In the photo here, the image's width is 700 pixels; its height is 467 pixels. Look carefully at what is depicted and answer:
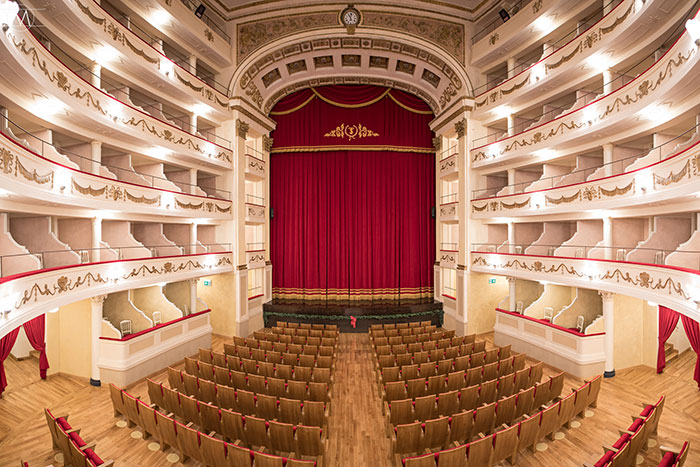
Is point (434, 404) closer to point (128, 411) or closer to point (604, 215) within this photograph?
point (128, 411)

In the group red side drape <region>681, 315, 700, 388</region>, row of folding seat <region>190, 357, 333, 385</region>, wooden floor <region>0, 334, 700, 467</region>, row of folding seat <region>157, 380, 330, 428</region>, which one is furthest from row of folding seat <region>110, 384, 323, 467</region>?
red side drape <region>681, 315, 700, 388</region>

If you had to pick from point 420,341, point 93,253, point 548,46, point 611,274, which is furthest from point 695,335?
point 93,253

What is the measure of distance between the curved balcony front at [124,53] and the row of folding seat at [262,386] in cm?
801

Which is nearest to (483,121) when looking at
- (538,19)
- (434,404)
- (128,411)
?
(538,19)

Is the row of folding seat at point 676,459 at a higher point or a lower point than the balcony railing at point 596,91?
lower

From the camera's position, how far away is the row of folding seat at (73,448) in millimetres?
4574

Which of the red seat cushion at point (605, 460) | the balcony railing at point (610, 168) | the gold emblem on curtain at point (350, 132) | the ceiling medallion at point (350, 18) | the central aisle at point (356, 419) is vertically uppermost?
the ceiling medallion at point (350, 18)

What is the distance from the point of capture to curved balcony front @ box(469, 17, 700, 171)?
652cm

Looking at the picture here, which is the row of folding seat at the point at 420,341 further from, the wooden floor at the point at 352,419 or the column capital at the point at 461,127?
the column capital at the point at 461,127

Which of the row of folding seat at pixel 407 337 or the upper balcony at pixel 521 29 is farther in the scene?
the upper balcony at pixel 521 29

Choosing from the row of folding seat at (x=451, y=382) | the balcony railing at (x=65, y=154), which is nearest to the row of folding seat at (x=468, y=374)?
the row of folding seat at (x=451, y=382)

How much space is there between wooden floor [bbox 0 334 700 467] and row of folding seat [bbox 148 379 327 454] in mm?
620

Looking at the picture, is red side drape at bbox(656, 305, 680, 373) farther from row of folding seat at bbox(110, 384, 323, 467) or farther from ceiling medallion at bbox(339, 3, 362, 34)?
ceiling medallion at bbox(339, 3, 362, 34)

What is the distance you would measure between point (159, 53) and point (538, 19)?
12.0 m
